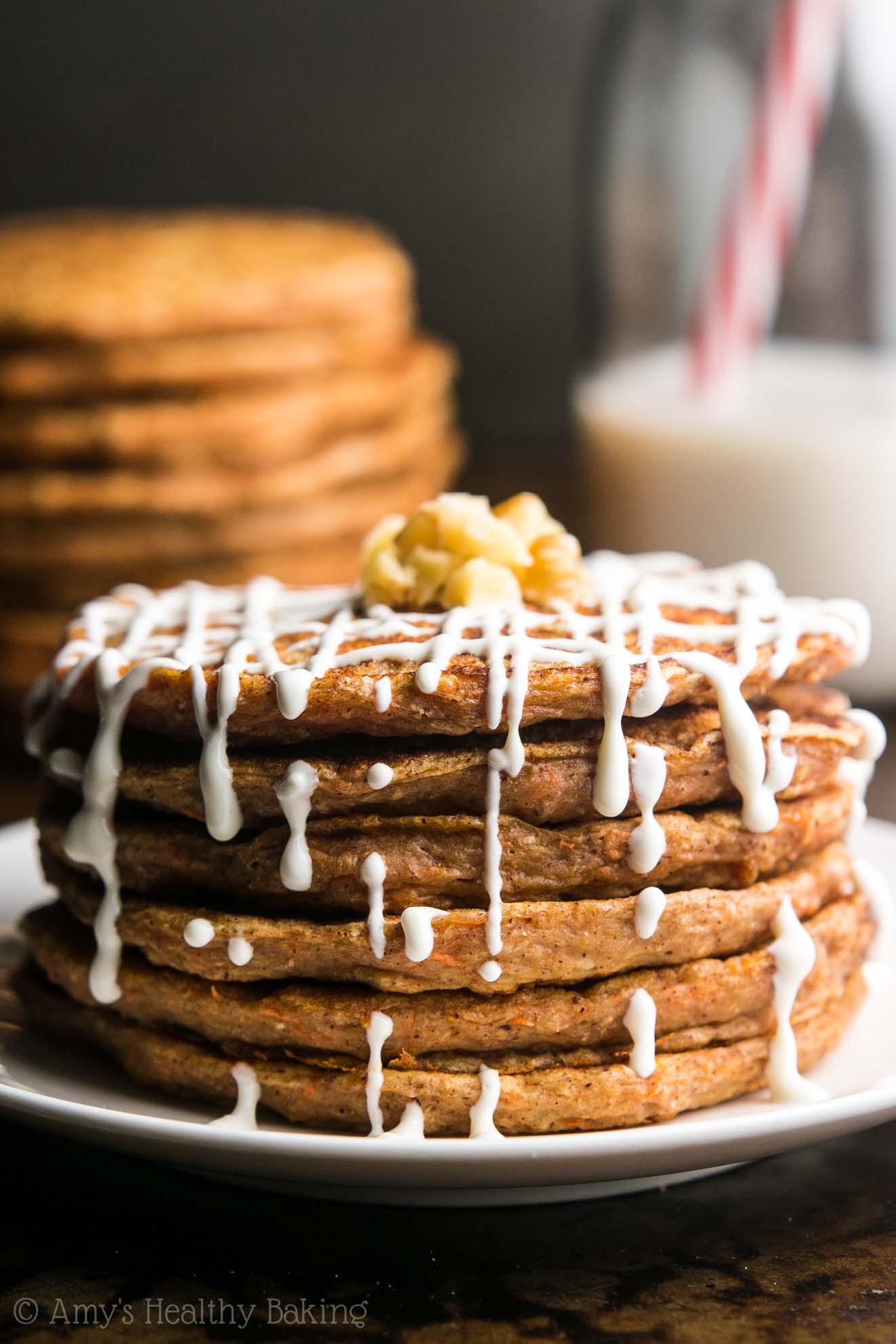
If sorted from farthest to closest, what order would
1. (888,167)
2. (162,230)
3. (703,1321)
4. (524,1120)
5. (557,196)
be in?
(557,196), (162,230), (888,167), (524,1120), (703,1321)

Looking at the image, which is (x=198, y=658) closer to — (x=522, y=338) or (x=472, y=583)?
(x=472, y=583)

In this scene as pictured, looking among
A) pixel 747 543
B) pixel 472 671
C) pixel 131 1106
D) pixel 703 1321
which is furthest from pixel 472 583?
pixel 747 543

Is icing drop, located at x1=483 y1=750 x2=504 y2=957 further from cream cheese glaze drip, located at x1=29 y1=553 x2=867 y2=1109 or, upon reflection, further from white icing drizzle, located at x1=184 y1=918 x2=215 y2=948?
white icing drizzle, located at x1=184 y1=918 x2=215 y2=948

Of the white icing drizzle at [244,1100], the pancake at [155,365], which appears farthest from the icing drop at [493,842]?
the pancake at [155,365]

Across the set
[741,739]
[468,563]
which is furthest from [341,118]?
[741,739]

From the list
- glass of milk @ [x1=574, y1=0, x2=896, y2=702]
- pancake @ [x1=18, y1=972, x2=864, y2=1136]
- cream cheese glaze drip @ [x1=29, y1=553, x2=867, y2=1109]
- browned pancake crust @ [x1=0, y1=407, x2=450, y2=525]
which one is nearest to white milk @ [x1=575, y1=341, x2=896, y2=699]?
glass of milk @ [x1=574, y1=0, x2=896, y2=702]

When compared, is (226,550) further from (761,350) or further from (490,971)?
(490,971)

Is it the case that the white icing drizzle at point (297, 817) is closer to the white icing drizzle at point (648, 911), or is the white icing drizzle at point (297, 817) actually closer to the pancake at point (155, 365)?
the white icing drizzle at point (648, 911)
